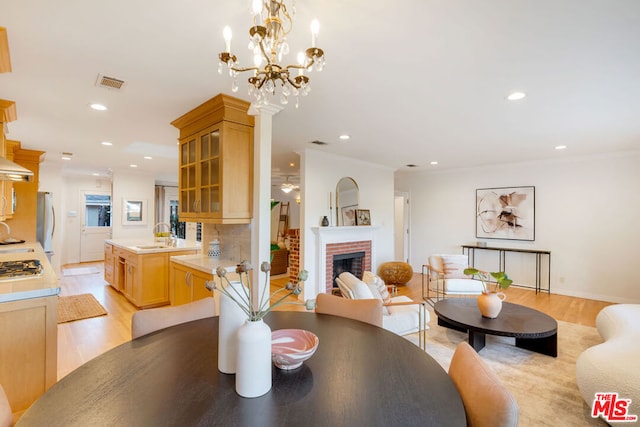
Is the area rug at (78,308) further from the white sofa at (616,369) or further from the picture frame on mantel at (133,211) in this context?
the white sofa at (616,369)

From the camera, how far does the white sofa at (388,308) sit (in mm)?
2797

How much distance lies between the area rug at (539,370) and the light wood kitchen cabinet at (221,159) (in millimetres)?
2295

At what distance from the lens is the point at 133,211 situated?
698 cm

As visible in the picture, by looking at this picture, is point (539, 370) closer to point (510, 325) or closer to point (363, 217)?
point (510, 325)

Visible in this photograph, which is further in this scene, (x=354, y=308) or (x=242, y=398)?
(x=354, y=308)

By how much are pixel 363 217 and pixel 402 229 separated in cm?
222

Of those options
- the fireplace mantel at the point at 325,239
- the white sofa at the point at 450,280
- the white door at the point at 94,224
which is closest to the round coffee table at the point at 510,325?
the white sofa at the point at 450,280

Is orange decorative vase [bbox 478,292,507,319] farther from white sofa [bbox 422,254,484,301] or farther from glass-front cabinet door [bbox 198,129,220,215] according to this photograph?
glass-front cabinet door [bbox 198,129,220,215]

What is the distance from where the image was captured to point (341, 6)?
1483 millimetres

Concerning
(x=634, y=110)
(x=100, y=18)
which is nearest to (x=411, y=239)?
(x=634, y=110)

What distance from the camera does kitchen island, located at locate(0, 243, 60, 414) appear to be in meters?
1.75

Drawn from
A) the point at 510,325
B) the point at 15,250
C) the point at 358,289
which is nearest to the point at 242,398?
the point at 358,289

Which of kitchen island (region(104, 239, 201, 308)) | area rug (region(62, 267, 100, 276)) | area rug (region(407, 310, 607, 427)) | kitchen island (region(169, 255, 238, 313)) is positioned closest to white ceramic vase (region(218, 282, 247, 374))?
kitchen island (region(169, 255, 238, 313))

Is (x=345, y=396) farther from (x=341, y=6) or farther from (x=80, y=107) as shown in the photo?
(x=80, y=107)
